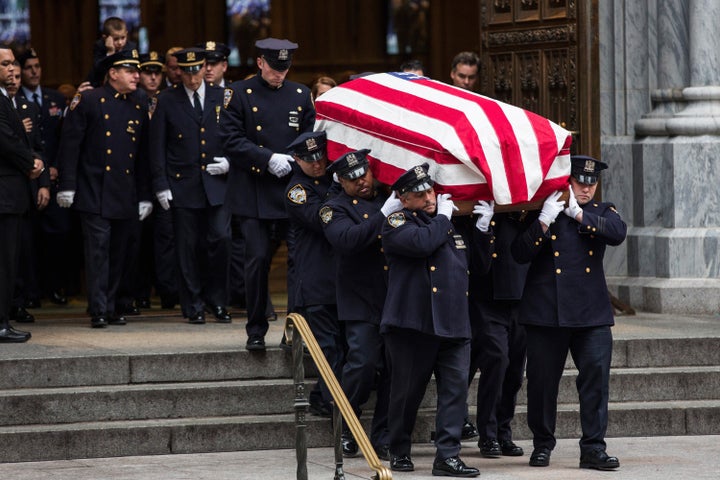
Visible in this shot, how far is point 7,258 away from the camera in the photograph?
9414 mm

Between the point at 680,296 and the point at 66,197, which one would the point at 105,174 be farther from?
the point at 680,296

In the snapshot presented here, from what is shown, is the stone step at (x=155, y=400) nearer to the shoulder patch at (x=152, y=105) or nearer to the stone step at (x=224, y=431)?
the stone step at (x=224, y=431)

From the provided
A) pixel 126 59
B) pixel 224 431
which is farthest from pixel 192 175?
pixel 224 431

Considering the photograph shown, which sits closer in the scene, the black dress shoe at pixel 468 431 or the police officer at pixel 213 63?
the black dress shoe at pixel 468 431

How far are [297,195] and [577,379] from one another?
Answer: 5.74 ft

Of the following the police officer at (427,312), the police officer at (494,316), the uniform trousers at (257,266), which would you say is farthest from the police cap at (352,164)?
the uniform trousers at (257,266)

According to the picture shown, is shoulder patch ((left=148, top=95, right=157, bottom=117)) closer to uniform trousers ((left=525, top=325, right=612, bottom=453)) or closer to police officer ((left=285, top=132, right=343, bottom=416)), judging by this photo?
police officer ((left=285, top=132, right=343, bottom=416))

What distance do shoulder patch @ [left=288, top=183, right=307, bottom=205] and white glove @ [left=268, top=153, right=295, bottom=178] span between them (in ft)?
1.54

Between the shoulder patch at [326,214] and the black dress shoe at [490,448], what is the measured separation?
4.71ft

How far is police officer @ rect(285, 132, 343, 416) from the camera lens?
809cm

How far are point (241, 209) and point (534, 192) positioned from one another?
200 centimetres

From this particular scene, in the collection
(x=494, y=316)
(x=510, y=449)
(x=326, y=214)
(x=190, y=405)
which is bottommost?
(x=510, y=449)

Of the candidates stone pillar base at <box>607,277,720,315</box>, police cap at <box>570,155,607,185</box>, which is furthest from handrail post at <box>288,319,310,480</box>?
stone pillar base at <box>607,277,720,315</box>

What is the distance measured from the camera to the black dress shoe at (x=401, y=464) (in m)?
7.63
